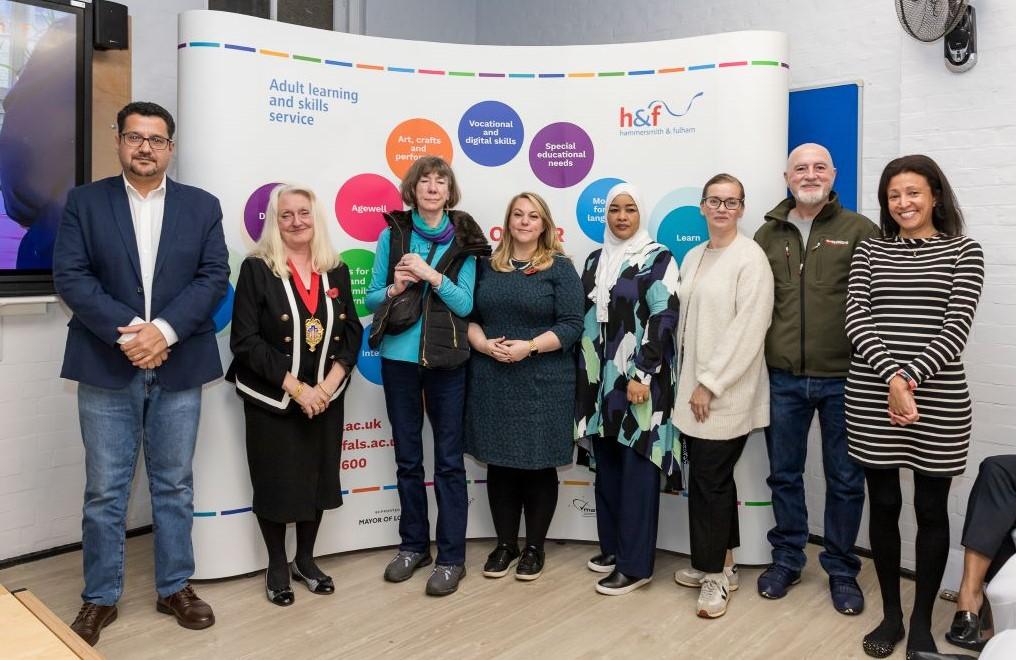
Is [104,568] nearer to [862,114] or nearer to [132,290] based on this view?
[132,290]

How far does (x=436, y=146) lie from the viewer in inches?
137

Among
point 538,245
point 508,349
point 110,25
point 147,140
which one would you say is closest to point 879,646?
point 508,349

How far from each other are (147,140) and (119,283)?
47 cm

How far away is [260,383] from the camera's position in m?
2.93

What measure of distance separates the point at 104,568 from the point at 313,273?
47.9 inches

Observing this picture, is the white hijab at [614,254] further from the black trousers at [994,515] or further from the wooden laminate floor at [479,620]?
the black trousers at [994,515]

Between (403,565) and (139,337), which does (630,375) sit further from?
(139,337)

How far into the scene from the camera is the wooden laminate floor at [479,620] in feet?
8.87

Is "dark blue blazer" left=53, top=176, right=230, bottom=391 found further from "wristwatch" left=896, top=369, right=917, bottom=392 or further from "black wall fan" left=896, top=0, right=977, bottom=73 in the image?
"black wall fan" left=896, top=0, right=977, bottom=73

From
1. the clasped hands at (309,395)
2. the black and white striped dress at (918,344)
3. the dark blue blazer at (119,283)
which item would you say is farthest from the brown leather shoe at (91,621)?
the black and white striped dress at (918,344)

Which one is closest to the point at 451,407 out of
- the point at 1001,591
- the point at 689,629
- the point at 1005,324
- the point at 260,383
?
the point at 260,383

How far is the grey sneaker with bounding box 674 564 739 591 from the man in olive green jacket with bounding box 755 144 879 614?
100 mm

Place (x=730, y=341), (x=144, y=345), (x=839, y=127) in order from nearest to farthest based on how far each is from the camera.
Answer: (x=144, y=345)
(x=730, y=341)
(x=839, y=127)

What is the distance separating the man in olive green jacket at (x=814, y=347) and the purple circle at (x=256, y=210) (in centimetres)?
188
